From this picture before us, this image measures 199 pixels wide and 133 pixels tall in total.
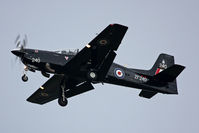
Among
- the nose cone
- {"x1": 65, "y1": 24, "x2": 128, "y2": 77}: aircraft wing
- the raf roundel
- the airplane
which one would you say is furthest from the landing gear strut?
the nose cone

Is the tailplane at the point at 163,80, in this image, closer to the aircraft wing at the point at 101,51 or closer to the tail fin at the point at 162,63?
the tail fin at the point at 162,63

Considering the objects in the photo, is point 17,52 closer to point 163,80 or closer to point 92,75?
point 92,75

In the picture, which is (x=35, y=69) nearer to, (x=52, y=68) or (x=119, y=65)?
(x=52, y=68)

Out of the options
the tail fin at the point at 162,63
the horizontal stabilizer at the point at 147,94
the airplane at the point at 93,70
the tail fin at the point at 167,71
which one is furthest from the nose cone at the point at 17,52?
the tail fin at the point at 162,63

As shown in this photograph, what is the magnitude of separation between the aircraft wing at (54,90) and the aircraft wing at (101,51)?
2.82 meters

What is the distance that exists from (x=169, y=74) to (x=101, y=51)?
488cm

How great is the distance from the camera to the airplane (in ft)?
85.7

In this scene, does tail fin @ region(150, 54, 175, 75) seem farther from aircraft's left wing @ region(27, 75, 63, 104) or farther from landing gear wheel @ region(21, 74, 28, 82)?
landing gear wheel @ region(21, 74, 28, 82)

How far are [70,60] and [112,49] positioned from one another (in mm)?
2491

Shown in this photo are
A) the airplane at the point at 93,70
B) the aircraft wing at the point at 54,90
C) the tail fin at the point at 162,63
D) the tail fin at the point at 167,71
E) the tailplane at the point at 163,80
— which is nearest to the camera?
the airplane at the point at 93,70

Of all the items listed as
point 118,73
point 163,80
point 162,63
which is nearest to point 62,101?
point 118,73

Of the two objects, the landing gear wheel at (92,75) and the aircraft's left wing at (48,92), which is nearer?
the landing gear wheel at (92,75)

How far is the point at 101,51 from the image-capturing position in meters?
26.4

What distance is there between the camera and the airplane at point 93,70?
2612cm
